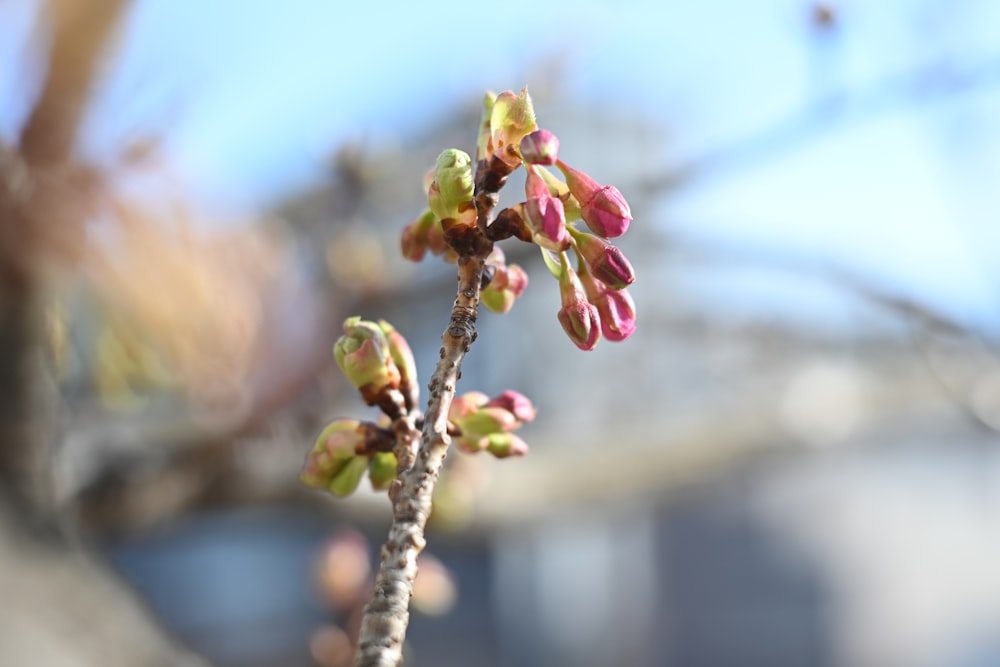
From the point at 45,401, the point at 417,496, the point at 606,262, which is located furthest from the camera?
the point at 45,401

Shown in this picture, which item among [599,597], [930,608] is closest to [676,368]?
[599,597]

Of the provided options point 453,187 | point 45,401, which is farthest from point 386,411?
point 45,401

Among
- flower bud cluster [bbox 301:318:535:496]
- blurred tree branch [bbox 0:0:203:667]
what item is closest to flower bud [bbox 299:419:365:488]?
flower bud cluster [bbox 301:318:535:496]

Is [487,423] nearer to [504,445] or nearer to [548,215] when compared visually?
[504,445]

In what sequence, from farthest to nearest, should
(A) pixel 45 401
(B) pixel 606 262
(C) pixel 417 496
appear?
(A) pixel 45 401 < (B) pixel 606 262 < (C) pixel 417 496

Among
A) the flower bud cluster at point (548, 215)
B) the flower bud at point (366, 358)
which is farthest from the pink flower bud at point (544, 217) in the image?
the flower bud at point (366, 358)
